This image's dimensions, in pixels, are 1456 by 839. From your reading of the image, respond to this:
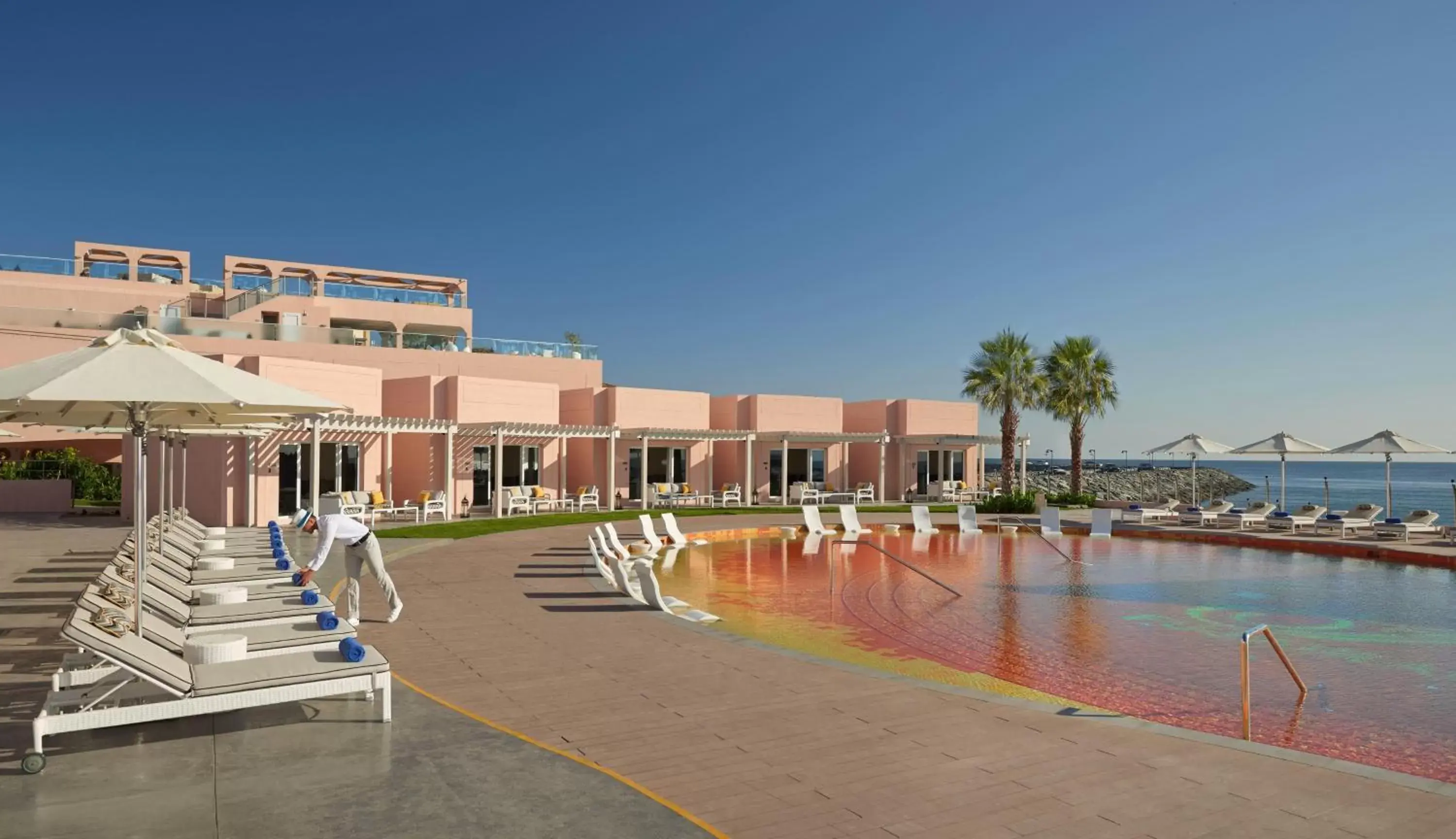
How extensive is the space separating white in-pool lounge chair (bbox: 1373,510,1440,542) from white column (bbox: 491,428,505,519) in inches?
903

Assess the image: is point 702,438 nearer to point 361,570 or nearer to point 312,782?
point 361,570

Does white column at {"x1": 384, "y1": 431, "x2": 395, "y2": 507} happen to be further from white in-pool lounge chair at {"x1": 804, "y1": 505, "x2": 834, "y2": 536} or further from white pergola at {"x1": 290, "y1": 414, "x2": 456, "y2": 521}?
white in-pool lounge chair at {"x1": 804, "y1": 505, "x2": 834, "y2": 536}

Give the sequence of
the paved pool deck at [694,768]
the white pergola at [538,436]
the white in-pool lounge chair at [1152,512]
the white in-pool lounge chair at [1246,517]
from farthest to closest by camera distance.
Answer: the white in-pool lounge chair at [1152,512], the white pergola at [538,436], the white in-pool lounge chair at [1246,517], the paved pool deck at [694,768]

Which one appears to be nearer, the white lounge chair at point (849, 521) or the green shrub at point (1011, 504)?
the white lounge chair at point (849, 521)

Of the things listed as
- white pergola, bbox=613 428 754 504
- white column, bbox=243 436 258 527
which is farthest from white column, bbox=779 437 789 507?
white column, bbox=243 436 258 527

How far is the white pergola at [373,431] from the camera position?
68.5 ft

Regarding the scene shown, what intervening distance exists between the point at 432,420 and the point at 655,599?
638 inches

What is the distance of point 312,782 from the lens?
4.69 meters

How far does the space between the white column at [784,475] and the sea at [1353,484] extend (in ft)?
56.3

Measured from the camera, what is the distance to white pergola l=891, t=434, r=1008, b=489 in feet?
118

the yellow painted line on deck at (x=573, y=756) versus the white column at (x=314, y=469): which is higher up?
the white column at (x=314, y=469)

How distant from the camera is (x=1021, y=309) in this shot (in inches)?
1484

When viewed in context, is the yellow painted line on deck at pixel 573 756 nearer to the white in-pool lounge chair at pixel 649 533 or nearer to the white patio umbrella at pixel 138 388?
the white patio umbrella at pixel 138 388

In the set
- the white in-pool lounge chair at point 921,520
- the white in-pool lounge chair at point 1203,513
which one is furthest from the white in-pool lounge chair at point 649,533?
the white in-pool lounge chair at point 1203,513
